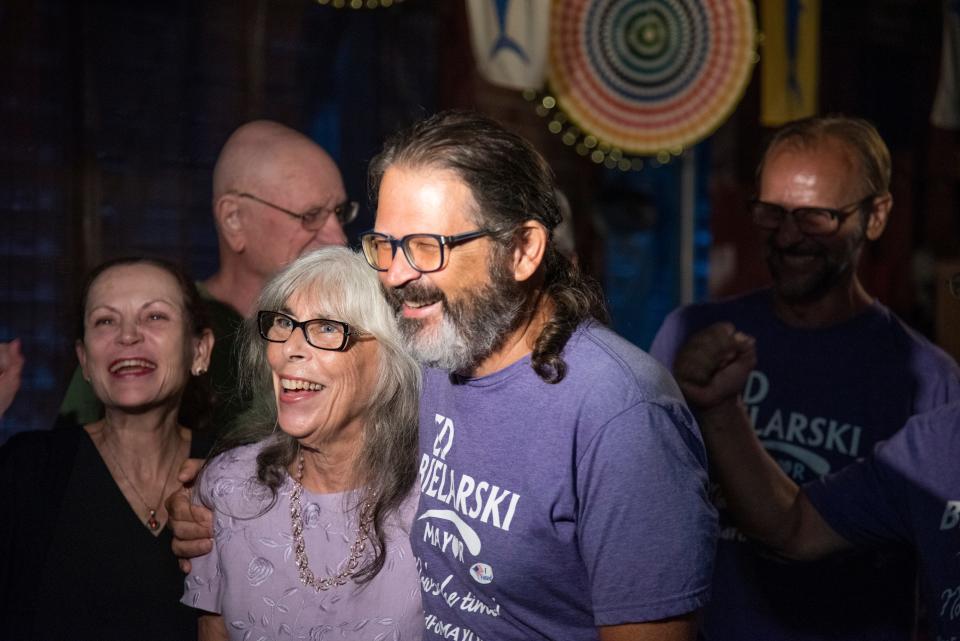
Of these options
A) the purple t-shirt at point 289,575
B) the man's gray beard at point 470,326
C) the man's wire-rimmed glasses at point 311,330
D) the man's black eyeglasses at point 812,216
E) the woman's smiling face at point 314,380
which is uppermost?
the man's black eyeglasses at point 812,216

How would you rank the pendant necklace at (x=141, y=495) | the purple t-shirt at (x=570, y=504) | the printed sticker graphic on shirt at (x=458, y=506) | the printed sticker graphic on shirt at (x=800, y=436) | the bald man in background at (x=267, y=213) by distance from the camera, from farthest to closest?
the bald man in background at (x=267, y=213)
the printed sticker graphic on shirt at (x=800, y=436)
the pendant necklace at (x=141, y=495)
the printed sticker graphic on shirt at (x=458, y=506)
the purple t-shirt at (x=570, y=504)

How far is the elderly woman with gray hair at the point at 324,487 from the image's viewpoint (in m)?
2.26

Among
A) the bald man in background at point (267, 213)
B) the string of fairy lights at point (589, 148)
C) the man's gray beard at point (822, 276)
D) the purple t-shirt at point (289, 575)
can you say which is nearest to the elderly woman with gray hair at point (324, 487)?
the purple t-shirt at point (289, 575)

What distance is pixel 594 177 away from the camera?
6812 millimetres

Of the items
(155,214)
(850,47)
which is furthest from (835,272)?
→ (850,47)

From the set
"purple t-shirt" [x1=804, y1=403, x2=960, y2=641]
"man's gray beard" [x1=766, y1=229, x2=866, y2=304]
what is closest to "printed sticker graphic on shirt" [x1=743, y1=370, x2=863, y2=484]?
"man's gray beard" [x1=766, y1=229, x2=866, y2=304]

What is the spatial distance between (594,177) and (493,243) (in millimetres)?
5017

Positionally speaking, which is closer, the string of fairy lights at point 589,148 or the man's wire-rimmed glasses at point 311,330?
the man's wire-rimmed glasses at point 311,330

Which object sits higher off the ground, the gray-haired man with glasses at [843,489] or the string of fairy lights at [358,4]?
the string of fairy lights at [358,4]

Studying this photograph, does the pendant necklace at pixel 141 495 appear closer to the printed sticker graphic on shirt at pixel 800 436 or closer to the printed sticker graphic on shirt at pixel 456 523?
the printed sticker graphic on shirt at pixel 456 523

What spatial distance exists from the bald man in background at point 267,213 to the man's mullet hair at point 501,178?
49.8 inches

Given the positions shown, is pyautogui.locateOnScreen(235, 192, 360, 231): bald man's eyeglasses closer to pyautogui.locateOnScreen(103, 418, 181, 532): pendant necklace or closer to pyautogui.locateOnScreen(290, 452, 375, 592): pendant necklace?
pyautogui.locateOnScreen(103, 418, 181, 532): pendant necklace

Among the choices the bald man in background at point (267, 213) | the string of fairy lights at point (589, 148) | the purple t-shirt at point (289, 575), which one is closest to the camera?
the purple t-shirt at point (289, 575)

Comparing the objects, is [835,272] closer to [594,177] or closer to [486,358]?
[486,358]
